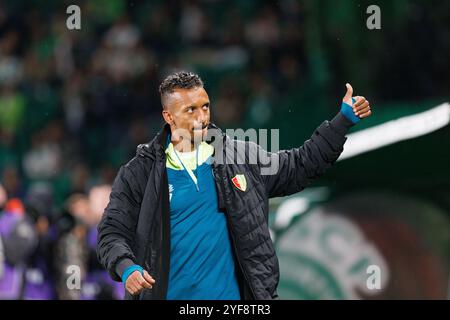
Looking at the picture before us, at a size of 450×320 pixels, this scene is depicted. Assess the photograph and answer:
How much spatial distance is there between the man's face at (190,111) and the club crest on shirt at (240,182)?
0.24 metres

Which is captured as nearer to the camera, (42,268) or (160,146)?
(160,146)

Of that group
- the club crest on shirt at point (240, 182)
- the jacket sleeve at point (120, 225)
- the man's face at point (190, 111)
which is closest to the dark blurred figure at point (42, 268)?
the jacket sleeve at point (120, 225)

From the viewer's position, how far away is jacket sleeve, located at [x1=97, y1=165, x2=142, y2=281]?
483cm

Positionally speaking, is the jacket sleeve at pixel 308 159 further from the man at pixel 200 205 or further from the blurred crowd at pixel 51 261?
the blurred crowd at pixel 51 261

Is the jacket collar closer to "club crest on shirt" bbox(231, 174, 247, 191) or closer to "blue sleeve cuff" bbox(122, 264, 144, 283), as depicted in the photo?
"club crest on shirt" bbox(231, 174, 247, 191)

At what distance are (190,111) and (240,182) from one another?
1.27ft

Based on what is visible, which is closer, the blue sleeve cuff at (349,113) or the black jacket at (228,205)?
the black jacket at (228,205)

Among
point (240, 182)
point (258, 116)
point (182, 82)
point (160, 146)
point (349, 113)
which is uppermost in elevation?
point (258, 116)

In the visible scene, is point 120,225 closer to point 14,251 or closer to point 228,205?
point 228,205

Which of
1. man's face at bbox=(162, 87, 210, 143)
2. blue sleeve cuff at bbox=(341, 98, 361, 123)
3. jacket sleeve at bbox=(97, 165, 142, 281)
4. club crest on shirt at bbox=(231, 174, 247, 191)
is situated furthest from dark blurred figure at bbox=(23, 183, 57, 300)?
blue sleeve cuff at bbox=(341, 98, 361, 123)

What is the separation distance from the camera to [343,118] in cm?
496

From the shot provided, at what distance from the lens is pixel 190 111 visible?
495 centimetres

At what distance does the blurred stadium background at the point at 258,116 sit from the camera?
873 centimetres

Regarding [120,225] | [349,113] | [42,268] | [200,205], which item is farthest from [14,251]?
[349,113]
